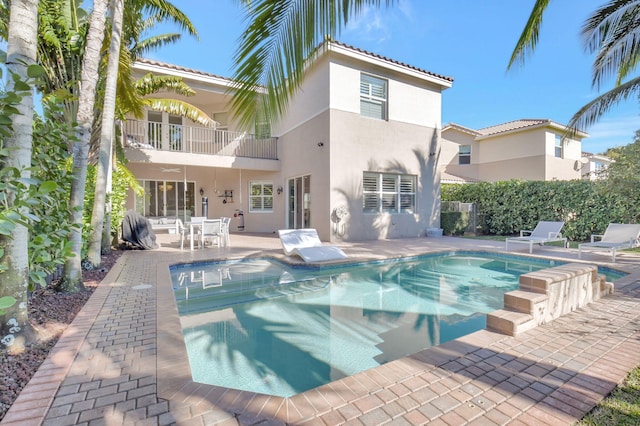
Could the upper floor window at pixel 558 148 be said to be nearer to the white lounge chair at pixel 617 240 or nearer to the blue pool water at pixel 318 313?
the white lounge chair at pixel 617 240

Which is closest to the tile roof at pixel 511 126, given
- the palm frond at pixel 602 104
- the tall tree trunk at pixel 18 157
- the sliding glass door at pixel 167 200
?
the palm frond at pixel 602 104

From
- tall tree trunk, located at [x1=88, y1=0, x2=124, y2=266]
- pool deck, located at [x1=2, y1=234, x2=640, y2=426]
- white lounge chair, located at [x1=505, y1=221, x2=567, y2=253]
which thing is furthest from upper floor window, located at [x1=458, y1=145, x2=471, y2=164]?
tall tree trunk, located at [x1=88, y1=0, x2=124, y2=266]

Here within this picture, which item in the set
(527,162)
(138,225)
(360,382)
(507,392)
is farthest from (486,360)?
(527,162)

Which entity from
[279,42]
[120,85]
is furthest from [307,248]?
[120,85]

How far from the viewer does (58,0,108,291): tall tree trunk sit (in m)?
5.55

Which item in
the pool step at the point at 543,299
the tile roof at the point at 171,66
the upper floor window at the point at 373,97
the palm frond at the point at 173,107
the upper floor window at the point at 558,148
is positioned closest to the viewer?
the pool step at the point at 543,299

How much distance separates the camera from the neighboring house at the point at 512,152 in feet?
72.9

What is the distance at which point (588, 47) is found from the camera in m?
8.50

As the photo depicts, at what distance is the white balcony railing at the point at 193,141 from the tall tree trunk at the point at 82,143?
8430 mm

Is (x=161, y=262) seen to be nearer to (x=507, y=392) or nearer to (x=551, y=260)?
(x=507, y=392)

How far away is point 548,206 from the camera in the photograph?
14.7 m

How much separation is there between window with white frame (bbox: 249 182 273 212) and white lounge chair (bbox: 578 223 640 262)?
44.5ft

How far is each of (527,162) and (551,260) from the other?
16717 millimetres

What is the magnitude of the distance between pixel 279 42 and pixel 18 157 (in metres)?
3.09
